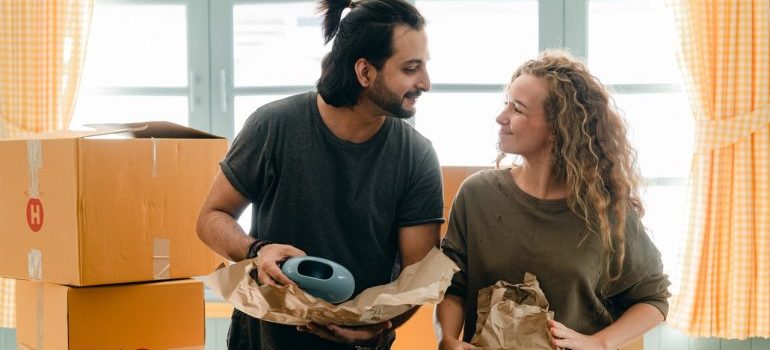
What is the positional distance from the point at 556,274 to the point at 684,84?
1537mm

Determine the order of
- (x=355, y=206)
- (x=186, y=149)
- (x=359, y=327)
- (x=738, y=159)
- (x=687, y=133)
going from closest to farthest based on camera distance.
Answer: (x=359, y=327)
(x=355, y=206)
(x=186, y=149)
(x=738, y=159)
(x=687, y=133)

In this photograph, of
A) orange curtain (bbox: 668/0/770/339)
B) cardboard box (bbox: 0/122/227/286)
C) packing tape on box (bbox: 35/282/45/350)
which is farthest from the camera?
orange curtain (bbox: 668/0/770/339)

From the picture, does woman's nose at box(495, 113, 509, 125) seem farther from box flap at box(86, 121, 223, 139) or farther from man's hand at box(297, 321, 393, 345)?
box flap at box(86, 121, 223, 139)

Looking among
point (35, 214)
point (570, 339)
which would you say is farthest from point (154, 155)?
point (570, 339)

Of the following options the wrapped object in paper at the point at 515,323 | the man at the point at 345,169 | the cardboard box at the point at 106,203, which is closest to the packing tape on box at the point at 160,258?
the cardboard box at the point at 106,203

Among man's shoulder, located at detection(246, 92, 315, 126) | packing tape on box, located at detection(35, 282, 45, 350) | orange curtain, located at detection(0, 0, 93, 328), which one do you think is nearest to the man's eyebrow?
man's shoulder, located at detection(246, 92, 315, 126)

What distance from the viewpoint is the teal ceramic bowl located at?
1665 millimetres

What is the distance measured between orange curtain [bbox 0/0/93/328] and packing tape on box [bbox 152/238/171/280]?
1232mm

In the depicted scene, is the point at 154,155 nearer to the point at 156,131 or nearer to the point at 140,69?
the point at 156,131

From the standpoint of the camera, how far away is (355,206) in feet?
6.26

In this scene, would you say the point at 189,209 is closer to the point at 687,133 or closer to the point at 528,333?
the point at 528,333

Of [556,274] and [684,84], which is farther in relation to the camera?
[684,84]

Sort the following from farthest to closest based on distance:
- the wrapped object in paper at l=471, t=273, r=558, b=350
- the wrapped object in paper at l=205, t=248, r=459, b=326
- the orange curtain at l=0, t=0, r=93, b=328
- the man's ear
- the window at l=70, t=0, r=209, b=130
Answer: the window at l=70, t=0, r=209, b=130, the orange curtain at l=0, t=0, r=93, b=328, the man's ear, the wrapped object in paper at l=471, t=273, r=558, b=350, the wrapped object in paper at l=205, t=248, r=459, b=326

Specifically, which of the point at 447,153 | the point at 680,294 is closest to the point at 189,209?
the point at 447,153
